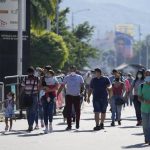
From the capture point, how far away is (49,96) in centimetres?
2202

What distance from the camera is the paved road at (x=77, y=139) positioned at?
58.5 ft

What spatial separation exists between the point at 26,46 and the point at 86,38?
39.6 m

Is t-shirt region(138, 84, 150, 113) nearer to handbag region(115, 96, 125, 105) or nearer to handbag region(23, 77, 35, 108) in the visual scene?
handbag region(23, 77, 35, 108)

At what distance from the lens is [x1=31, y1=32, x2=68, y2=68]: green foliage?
176 feet

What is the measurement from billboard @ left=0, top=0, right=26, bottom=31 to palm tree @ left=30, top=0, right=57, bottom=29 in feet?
16.4

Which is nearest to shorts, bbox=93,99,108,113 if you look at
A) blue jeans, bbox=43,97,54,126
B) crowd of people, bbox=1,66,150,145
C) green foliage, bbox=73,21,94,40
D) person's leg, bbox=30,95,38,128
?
crowd of people, bbox=1,66,150,145

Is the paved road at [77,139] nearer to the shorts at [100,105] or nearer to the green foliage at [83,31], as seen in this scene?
the shorts at [100,105]

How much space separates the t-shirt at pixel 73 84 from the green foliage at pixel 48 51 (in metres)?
30.2

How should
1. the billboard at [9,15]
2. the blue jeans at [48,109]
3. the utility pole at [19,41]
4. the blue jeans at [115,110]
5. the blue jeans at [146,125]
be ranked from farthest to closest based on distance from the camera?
the billboard at [9,15]
the utility pole at [19,41]
the blue jeans at [115,110]
the blue jeans at [48,109]
the blue jeans at [146,125]

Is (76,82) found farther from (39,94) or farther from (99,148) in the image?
(99,148)

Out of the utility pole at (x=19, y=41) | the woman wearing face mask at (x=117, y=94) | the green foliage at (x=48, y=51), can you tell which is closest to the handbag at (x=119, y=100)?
the woman wearing face mask at (x=117, y=94)

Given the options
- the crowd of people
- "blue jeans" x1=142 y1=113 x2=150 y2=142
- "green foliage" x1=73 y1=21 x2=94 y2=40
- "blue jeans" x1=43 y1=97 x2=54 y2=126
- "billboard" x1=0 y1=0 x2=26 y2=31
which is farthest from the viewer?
"green foliage" x1=73 y1=21 x2=94 y2=40

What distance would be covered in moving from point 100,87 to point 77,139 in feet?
11.8

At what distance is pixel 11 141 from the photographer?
63.2 ft
